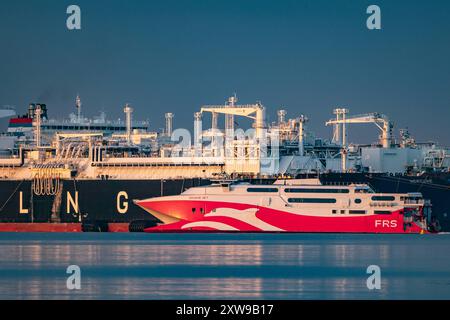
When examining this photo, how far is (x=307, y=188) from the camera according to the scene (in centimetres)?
7931

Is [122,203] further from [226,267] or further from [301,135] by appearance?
[226,267]

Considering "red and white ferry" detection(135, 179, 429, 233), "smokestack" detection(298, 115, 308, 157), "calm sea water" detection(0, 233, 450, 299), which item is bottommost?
"calm sea water" detection(0, 233, 450, 299)

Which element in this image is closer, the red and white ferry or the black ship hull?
the red and white ferry

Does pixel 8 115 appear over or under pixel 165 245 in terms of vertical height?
over

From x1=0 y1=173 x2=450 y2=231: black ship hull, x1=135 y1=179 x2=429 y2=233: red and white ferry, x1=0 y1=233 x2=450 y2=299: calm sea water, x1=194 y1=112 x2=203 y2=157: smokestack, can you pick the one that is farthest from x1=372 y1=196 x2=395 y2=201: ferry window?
x1=194 y1=112 x2=203 y2=157: smokestack

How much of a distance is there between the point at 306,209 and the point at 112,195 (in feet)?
45.8

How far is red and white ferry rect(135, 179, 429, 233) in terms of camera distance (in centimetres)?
7906

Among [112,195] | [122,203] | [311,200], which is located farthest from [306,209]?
[112,195]

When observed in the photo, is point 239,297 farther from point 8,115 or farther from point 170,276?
point 8,115

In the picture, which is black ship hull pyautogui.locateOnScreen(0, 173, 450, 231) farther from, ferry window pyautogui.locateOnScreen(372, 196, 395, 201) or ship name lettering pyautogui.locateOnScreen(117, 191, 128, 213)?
ferry window pyautogui.locateOnScreen(372, 196, 395, 201)

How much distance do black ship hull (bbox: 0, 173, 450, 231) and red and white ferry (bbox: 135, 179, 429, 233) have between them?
2.71 meters

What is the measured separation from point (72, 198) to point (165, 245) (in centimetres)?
1588
